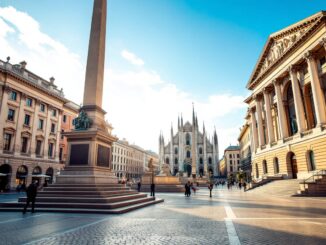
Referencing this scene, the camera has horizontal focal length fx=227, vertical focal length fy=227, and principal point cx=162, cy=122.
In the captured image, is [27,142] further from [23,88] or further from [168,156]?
[168,156]

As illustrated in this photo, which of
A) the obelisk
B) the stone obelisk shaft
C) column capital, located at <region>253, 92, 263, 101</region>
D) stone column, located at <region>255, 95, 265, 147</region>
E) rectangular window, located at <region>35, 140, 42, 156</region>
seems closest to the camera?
the obelisk

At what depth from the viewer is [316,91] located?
2375 cm

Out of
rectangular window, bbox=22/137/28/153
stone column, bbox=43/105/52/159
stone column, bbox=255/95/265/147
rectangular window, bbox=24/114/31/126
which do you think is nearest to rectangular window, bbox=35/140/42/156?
stone column, bbox=43/105/52/159

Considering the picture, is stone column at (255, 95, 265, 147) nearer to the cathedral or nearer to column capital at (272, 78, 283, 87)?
column capital at (272, 78, 283, 87)

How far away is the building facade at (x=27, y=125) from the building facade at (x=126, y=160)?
33.3m

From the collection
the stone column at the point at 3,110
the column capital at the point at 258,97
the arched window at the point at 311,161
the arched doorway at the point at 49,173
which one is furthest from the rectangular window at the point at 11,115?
the arched window at the point at 311,161

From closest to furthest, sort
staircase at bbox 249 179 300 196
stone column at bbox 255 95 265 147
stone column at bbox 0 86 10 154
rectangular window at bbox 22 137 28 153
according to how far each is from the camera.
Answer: staircase at bbox 249 179 300 196
stone column at bbox 0 86 10 154
rectangular window at bbox 22 137 28 153
stone column at bbox 255 95 265 147

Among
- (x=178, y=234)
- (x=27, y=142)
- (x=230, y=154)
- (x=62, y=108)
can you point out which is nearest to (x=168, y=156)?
(x=230, y=154)

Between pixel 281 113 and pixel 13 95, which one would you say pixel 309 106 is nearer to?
pixel 281 113

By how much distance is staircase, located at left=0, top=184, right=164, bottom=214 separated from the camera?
1032 centimetres

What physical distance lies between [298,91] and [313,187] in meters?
12.1

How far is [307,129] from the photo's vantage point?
26.6 m

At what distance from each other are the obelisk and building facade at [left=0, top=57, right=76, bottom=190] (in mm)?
21052

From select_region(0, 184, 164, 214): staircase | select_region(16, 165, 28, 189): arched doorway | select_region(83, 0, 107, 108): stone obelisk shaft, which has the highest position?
select_region(83, 0, 107, 108): stone obelisk shaft
